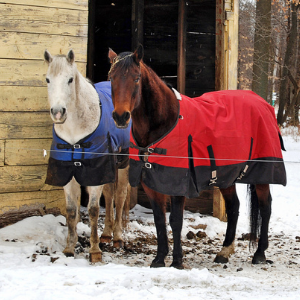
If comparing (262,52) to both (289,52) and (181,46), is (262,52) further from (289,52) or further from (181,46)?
(289,52)

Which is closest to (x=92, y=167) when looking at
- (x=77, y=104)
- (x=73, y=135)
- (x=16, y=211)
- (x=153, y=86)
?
(x=73, y=135)

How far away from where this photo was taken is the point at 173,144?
151 inches

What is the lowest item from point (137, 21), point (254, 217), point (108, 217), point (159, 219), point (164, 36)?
point (108, 217)

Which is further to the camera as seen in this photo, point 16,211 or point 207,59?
point 207,59

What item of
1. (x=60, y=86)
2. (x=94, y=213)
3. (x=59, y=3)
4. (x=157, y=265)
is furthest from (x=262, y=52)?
(x=157, y=265)

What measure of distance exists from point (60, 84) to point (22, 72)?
54.9 inches

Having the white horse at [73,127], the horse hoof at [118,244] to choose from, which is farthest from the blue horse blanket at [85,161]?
the horse hoof at [118,244]

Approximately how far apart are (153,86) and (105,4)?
180 inches

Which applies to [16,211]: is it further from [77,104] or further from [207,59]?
[207,59]

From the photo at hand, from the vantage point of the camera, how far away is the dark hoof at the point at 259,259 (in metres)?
4.55

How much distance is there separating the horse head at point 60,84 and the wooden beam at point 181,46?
326 cm

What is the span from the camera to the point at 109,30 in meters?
7.83

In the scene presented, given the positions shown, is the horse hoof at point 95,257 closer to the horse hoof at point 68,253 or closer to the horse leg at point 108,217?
the horse hoof at point 68,253

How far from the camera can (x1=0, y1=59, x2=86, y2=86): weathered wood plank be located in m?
5.05
